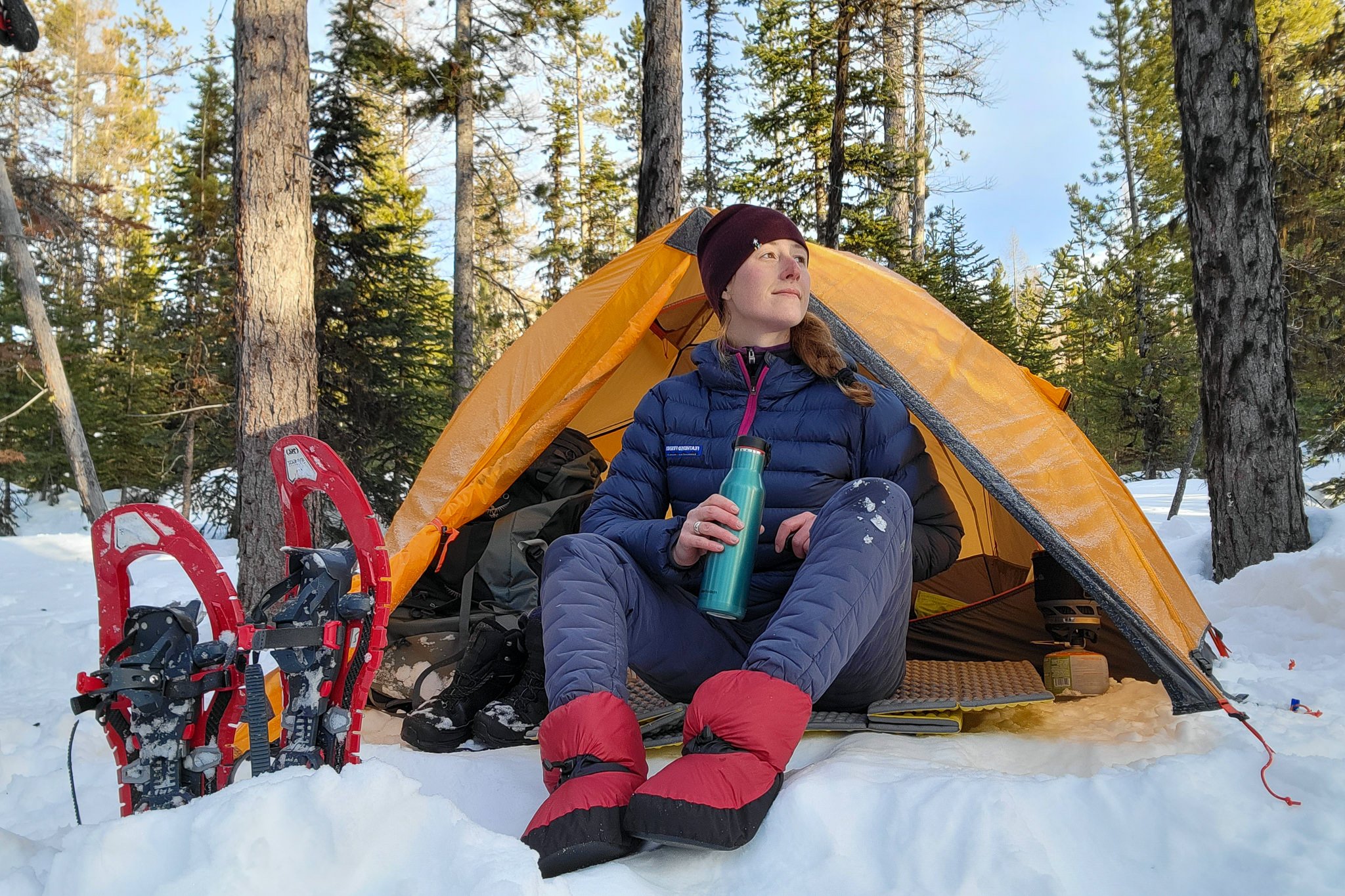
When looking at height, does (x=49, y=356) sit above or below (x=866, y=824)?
above

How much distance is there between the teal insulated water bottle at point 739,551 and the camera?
179cm

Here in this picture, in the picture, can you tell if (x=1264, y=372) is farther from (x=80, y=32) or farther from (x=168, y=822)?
(x=80, y=32)

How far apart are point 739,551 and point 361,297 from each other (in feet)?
26.3

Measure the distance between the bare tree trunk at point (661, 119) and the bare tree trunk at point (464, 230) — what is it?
4603mm

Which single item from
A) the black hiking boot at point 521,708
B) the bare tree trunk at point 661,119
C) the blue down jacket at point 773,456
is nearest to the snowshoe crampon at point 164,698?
the black hiking boot at point 521,708

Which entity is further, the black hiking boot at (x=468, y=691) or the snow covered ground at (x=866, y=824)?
the black hiking boot at (x=468, y=691)

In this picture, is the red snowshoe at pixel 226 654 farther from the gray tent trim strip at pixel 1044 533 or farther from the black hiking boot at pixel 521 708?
the gray tent trim strip at pixel 1044 533

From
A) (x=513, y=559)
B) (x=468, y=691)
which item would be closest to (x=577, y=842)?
(x=468, y=691)

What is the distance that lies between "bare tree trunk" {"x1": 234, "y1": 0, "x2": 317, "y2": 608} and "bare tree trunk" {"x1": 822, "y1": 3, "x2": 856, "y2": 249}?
585cm

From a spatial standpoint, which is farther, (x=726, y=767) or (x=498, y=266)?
(x=498, y=266)

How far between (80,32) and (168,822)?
27115 mm

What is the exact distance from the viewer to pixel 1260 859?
4.31 ft

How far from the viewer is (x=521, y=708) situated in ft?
8.18

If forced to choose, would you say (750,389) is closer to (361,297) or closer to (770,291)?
(770,291)
